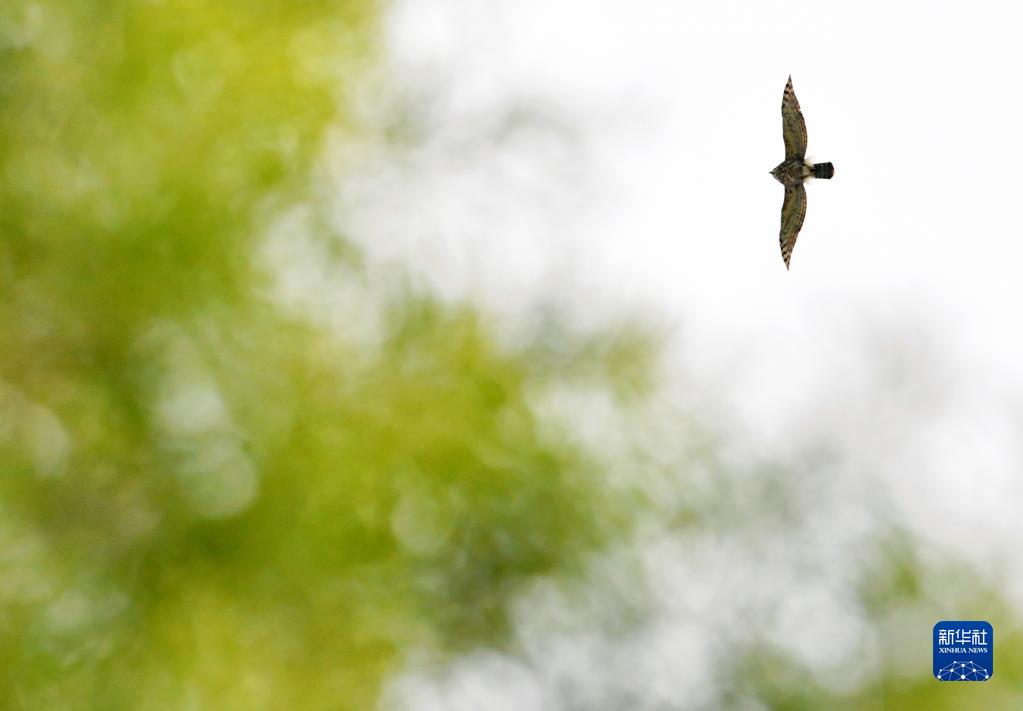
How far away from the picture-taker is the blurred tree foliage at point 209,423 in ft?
8.20

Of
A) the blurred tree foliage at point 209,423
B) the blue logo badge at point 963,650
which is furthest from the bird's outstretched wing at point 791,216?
the blue logo badge at point 963,650

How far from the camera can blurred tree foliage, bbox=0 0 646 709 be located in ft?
8.20

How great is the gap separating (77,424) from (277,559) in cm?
62

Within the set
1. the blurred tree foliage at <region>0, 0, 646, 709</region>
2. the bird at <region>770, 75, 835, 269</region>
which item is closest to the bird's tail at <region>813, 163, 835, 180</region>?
the bird at <region>770, 75, 835, 269</region>

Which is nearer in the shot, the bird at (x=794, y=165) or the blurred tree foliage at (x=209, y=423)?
the blurred tree foliage at (x=209, y=423)

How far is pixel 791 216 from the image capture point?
286 centimetres

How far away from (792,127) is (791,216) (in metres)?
0.27

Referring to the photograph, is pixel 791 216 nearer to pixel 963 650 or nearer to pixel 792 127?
pixel 792 127

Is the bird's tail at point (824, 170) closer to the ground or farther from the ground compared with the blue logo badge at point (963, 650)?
farther from the ground

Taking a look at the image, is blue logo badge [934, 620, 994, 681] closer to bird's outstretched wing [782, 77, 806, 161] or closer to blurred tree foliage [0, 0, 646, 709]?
blurred tree foliage [0, 0, 646, 709]

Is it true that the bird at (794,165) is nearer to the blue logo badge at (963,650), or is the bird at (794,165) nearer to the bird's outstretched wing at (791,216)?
the bird's outstretched wing at (791,216)

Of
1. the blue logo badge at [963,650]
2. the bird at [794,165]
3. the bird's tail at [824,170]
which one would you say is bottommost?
the blue logo badge at [963,650]

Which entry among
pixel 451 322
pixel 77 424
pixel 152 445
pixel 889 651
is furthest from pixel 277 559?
pixel 889 651

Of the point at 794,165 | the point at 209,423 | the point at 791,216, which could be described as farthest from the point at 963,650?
the point at 209,423
